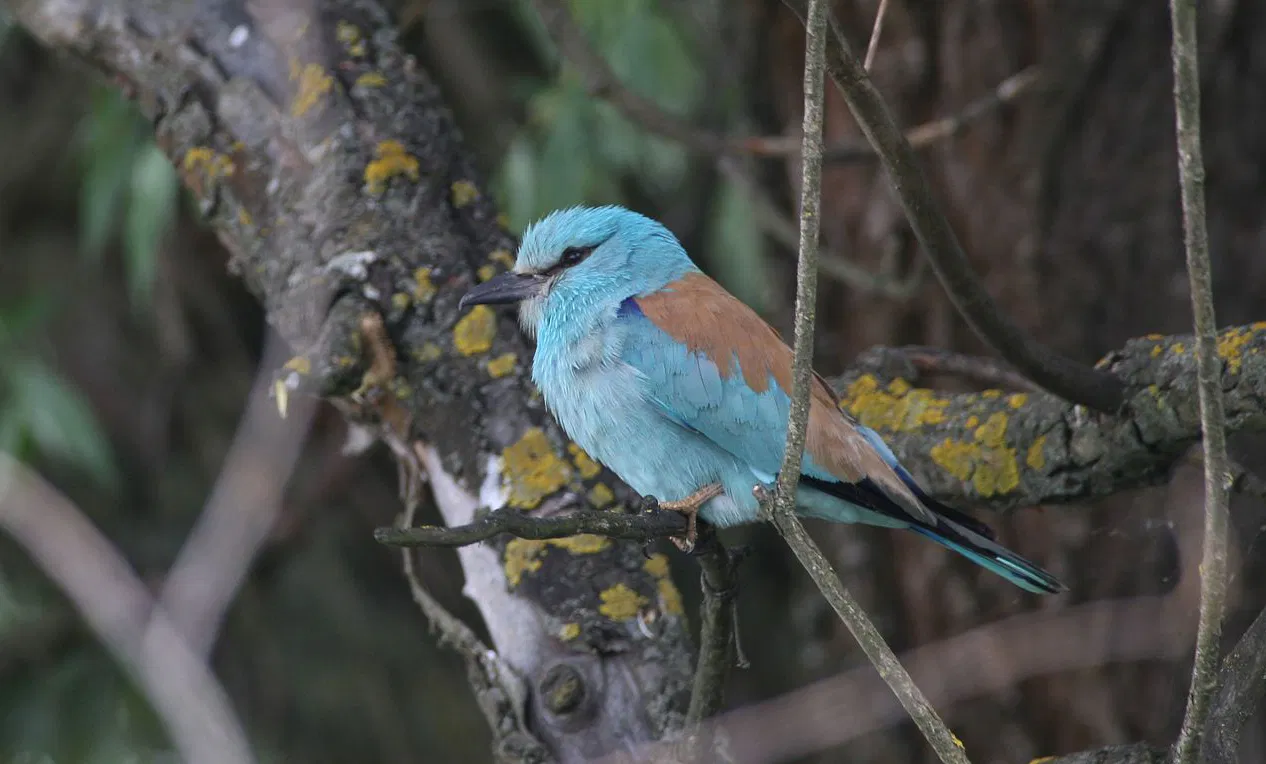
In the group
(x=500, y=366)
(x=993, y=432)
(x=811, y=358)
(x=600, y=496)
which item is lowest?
(x=600, y=496)

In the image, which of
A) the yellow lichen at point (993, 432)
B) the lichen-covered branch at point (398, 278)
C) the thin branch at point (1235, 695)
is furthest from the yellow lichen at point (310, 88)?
the thin branch at point (1235, 695)

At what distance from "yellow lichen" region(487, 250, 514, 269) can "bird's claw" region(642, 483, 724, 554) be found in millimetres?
668

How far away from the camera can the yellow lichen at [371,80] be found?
2.81 metres

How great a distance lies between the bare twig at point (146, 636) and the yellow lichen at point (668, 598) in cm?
95

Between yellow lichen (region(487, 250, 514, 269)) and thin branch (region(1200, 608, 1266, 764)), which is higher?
yellow lichen (region(487, 250, 514, 269))

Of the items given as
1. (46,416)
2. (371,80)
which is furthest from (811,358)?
(46,416)

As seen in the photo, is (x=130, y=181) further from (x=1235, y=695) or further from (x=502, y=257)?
(x=1235, y=695)

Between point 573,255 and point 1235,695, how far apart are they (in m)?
1.57

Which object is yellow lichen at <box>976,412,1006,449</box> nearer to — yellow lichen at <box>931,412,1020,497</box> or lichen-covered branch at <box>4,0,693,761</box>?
yellow lichen at <box>931,412,1020,497</box>

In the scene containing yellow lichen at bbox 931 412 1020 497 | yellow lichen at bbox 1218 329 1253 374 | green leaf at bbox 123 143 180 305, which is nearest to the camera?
yellow lichen at bbox 1218 329 1253 374

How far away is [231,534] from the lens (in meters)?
1.45

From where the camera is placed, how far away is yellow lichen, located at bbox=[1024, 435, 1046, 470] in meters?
2.26

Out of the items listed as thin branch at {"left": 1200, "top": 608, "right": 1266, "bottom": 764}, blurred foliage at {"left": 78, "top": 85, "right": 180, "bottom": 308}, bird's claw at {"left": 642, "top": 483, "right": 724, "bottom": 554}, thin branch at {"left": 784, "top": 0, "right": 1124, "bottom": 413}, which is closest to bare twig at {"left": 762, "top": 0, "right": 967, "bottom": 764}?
thin branch at {"left": 784, "top": 0, "right": 1124, "bottom": 413}

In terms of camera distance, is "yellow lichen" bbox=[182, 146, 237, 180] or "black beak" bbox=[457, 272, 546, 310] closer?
"black beak" bbox=[457, 272, 546, 310]
